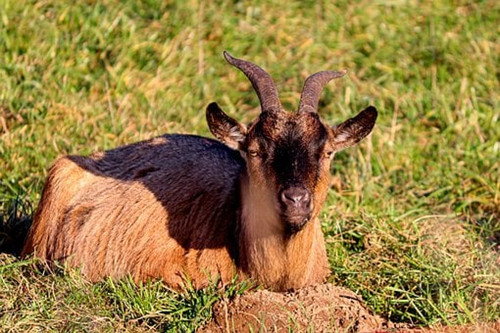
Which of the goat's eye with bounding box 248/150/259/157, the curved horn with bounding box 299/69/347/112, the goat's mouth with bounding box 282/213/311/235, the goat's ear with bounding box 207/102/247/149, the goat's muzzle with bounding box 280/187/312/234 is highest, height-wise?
the curved horn with bounding box 299/69/347/112

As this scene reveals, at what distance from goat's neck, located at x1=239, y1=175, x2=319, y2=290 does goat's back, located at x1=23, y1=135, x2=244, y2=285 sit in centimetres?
16

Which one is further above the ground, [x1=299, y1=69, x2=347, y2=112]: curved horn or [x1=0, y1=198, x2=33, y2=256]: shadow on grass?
[x1=299, y1=69, x2=347, y2=112]: curved horn

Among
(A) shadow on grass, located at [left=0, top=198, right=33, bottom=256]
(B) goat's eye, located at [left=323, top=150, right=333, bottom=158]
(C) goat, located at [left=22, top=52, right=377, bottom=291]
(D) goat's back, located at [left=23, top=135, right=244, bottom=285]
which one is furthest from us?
(A) shadow on grass, located at [left=0, top=198, right=33, bottom=256]

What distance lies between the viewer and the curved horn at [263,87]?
6492 mm

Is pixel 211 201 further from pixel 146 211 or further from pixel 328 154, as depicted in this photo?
pixel 328 154

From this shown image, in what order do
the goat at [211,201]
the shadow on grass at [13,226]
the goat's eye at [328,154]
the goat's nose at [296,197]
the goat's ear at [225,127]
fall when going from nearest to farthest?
the goat's nose at [296,197] < the goat at [211,201] < the goat's eye at [328,154] < the goat's ear at [225,127] < the shadow on grass at [13,226]

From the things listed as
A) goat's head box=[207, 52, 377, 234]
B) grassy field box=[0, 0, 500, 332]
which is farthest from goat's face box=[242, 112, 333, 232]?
grassy field box=[0, 0, 500, 332]

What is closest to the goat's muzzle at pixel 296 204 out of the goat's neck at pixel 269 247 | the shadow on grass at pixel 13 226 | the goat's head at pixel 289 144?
the goat's head at pixel 289 144

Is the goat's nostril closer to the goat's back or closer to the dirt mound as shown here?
the dirt mound

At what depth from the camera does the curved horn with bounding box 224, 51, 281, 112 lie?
6492 mm

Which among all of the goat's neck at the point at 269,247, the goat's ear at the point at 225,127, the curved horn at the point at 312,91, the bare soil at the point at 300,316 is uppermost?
the curved horn at the point at 312,91

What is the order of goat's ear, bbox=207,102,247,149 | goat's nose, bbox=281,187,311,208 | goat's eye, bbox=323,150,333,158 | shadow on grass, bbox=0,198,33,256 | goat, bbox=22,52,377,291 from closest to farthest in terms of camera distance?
goat's nose, bbox=281,187,311,208, goat, bbox=22,52,377,291, goat's eye, bbox=323,150,333,158, goat's ear, bbox=207,102,247,149, shadow on grass, bbox=0,198,33,256

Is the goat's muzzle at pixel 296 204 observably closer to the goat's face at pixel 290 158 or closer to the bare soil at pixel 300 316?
the goat's face at pixel 290 158

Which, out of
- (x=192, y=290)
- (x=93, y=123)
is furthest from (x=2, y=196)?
(x=192, y=290)
